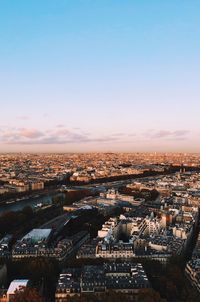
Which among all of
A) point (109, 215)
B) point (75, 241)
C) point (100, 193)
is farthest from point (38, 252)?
point (100, 193)

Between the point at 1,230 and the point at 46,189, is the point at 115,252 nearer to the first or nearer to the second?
the point at 1,230

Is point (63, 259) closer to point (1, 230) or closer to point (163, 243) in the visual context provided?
point (163, 243)

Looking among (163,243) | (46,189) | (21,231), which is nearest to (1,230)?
(21,231)

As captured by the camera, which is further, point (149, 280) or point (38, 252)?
point (38, 252)

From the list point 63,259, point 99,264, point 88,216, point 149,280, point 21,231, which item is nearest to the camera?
point 149,280

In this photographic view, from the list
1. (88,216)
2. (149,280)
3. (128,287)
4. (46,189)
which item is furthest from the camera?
(46,189)

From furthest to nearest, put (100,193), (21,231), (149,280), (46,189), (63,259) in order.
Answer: (46,189) → (100,193) → (21,231) → (63,259) → (149,280)
